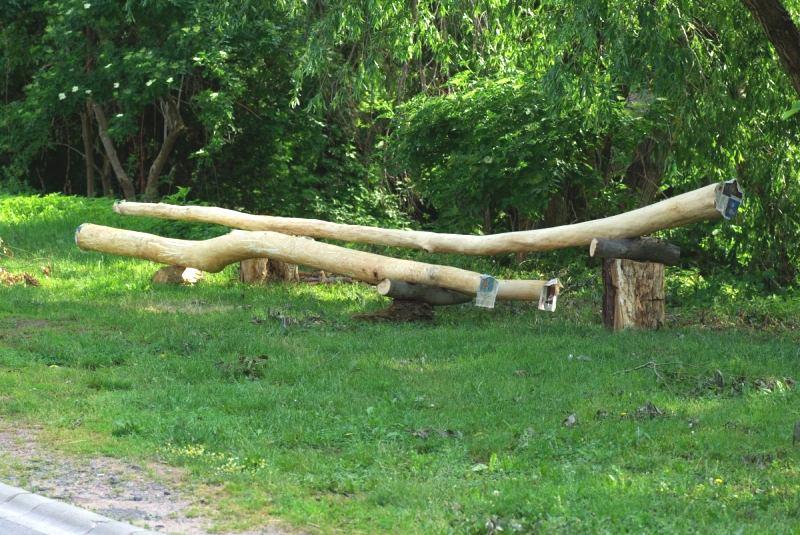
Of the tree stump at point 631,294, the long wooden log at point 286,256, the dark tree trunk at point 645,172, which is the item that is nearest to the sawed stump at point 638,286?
the tree stump at point 631,294

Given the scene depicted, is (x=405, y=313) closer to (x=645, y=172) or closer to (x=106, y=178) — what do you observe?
(x=645, y=172)

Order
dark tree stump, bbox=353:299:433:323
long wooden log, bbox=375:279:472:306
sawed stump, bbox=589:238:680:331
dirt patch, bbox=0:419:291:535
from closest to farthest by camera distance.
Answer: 1. dirt patch, bbox=0:419:291:535
2. sawed stump, bbox=589:238:680:331
3. long wooden log, bbox=375:279:472:306
4. dark tree stump, bbox=353:299:433:323

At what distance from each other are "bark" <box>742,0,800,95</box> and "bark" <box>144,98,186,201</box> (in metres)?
13.1

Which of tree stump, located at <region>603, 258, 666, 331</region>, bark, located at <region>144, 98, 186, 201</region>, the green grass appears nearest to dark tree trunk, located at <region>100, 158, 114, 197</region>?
bark, located at <region>144, 98, 186, 201</region>

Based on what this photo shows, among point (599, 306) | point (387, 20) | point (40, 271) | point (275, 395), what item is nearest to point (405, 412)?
point (275, 395)

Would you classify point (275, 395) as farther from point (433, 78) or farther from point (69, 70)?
point (69, 70)

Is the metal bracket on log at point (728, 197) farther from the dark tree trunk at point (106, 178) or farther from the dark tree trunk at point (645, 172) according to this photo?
the dark tree trunk at point (106, 178)

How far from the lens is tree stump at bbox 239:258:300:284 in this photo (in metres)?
14.9

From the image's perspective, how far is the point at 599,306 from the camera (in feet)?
44.1

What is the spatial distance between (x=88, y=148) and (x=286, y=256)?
13240mm

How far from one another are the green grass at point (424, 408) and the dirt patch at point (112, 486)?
0.21 meters

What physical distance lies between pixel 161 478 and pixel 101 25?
16.1m

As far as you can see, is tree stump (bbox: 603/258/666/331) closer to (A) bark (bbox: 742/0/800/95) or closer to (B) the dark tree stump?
(B) the dark tree stump

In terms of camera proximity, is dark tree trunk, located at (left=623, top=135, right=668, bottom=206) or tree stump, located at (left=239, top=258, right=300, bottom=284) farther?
dark tree trunk, located at (left=623, top=135, right=668, bottom=206)
